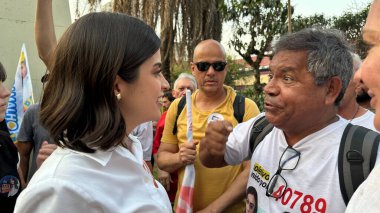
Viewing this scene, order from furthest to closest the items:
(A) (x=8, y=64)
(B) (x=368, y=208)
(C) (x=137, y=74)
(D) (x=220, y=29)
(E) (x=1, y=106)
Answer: (D) (x=220, y=29) → (A) (x=8, y=64) → (E) (x=1, y=106) → (C) (x=137, y=74) → (B) (x=368, y=208)

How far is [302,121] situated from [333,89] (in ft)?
0.73

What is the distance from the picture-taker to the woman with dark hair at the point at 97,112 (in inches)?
43.6

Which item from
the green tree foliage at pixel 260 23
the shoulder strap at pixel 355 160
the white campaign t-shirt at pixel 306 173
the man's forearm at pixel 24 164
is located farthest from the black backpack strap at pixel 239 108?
the green tree foliage at pixel 260 23

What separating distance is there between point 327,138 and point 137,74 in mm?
924

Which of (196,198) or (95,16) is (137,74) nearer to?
(95,16)

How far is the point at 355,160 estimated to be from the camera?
1.47 meters

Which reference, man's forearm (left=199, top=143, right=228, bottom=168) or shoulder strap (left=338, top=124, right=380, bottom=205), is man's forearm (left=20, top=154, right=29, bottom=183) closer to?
man's forearm (left=199, top=143, right=228, bottom=168)

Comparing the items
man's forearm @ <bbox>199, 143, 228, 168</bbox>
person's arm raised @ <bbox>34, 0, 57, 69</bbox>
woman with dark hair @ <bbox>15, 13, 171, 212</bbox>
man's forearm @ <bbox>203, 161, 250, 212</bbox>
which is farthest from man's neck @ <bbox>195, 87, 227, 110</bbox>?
woman with dark hair @ <bbox>15, 13, 171, 212</bbox>

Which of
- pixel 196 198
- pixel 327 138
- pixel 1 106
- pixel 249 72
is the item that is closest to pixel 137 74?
pixel 327 138

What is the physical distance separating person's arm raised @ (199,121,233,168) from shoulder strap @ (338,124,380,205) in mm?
576

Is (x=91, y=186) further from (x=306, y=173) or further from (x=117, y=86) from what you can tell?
(x=306, y=173)

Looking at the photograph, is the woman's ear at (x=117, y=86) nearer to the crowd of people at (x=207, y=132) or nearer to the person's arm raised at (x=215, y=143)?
the crowd of people at (x=207, y=132)

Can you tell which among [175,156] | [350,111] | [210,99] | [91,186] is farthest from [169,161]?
[91,186]

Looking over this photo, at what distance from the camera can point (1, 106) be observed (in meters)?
2.23
